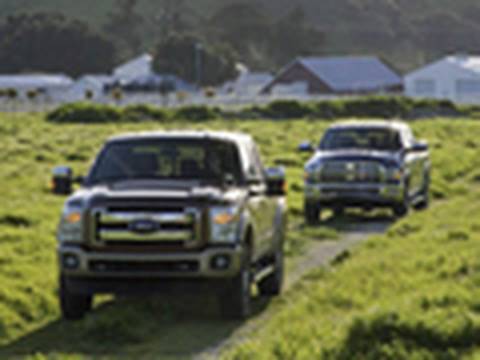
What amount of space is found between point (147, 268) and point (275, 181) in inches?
90.9

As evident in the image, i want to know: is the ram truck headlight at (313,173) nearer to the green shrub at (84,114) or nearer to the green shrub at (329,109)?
the green shrub at (84,114)

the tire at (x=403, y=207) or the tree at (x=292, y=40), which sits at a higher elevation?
the tire at (x=403, y=207)

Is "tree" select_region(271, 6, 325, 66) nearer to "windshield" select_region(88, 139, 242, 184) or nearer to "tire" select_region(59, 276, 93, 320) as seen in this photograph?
"windshield" select_region(88, 139, 242, 184)

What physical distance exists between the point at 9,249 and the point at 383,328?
7.35 metres

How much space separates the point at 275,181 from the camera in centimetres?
1331

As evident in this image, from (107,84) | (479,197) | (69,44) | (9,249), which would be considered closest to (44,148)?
(479,197)

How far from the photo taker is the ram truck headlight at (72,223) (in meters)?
11.7

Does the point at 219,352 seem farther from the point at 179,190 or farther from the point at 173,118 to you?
the point at 173,118

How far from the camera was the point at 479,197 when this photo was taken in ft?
84.8

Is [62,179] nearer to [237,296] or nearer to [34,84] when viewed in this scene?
[237,296]

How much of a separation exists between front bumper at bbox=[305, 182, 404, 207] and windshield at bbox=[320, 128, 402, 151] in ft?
3.09

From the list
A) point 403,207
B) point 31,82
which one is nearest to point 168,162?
point 403,207

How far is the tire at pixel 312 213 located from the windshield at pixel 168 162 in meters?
9.10

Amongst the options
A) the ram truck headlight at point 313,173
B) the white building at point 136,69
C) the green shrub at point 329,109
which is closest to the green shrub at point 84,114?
the green shrub at point 329,109
